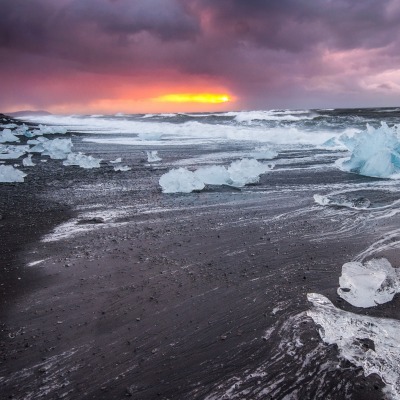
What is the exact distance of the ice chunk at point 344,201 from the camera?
625 cm

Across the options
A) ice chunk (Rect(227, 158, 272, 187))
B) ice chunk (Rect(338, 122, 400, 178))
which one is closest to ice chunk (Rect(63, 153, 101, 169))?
ice chunk (Rect(227, 158, 272, 187))

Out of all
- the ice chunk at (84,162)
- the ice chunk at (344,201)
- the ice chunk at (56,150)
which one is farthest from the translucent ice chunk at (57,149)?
the ice chunk at (344,201)

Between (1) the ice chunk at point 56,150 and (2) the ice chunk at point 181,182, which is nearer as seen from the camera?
(2) the ice chunk at point 181,182

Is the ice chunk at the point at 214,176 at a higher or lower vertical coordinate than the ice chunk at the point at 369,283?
higher

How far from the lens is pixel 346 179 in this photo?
857 centimetres

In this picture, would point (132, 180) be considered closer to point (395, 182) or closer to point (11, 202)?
point (11, 202)

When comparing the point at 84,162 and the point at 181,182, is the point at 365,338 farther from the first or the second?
the point at 84,162

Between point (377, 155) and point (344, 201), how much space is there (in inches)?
129

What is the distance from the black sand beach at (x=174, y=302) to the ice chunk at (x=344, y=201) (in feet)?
1.29

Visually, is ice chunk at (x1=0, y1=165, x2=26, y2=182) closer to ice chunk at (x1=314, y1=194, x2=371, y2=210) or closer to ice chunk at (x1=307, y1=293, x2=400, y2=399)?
ice chunk at (x1=314, y1=194, x2=371, y2=210)

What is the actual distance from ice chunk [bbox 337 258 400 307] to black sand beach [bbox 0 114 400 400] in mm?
112

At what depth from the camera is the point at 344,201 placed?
21.4 ft

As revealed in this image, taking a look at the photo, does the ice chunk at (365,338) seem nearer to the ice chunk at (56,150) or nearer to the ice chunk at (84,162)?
the ice chunk at (84,162)

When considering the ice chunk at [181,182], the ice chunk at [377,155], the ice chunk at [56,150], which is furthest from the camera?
the ice chunk at [56,150]
